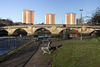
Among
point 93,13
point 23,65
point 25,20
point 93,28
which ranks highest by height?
point 25,20

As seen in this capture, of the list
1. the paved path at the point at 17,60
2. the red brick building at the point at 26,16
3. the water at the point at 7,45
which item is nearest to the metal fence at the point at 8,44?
the water at the point at 7,45

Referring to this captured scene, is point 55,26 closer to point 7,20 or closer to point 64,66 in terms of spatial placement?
point 64,66

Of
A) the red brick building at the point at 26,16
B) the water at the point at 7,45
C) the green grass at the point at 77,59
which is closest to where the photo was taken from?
the green grass at the point at 77,59

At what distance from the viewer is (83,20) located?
23688mm

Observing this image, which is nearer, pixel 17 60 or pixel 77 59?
pixel 77 59

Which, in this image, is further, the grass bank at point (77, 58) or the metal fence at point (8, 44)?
the metal fence at point (8, 44)

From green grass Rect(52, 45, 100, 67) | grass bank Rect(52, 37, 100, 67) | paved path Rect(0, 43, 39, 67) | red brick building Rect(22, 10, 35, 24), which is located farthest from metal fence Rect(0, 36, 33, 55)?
red brick building Rect(22, 10, 35, 24)

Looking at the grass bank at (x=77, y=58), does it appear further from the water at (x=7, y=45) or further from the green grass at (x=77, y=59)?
the water at (x=7, y=45)

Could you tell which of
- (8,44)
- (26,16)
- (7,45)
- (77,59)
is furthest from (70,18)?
→ (77,59)

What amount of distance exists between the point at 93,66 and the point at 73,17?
401 ft

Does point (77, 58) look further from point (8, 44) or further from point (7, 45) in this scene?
point (8, 44)

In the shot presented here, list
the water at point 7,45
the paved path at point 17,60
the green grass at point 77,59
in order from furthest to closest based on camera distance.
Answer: the water at point 7,45, the paved path at point 17,60, the green grass at point 77,59

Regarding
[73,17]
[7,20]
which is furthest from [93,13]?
[73,17]

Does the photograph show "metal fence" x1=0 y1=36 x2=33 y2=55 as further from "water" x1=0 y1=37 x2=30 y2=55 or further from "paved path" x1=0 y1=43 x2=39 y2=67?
"paved path" x1=0 y1=43 x2=39 y2=67
